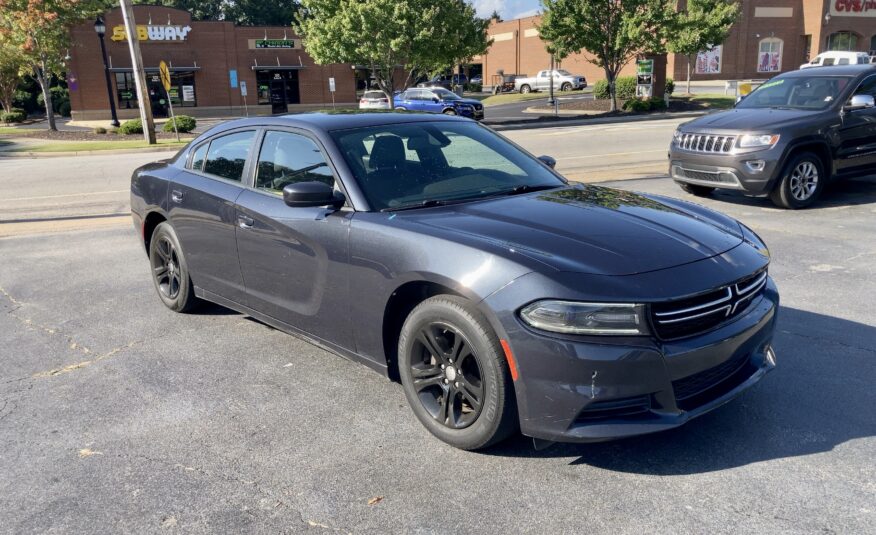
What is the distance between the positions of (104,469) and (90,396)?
1.01 meters

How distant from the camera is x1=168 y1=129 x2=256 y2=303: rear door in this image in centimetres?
487

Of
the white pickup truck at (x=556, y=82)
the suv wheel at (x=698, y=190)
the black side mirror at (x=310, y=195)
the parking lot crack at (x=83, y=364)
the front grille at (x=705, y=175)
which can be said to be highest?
the white pickup truck at (x=556, y=82)

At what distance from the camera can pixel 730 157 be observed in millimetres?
9266

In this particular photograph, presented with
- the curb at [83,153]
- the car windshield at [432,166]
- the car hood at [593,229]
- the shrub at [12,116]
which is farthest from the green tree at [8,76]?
the car hood at [593,229]

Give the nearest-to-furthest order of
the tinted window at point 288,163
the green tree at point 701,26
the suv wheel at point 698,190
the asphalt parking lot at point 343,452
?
1. the asphalt parking lot at point 343,452
2. the tinted window at point 288,163
3. the suv wheel at point 698,190
4. the green tree at point 701,26

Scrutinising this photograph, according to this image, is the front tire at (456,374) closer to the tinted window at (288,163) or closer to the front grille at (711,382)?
the front grille at (711,382)

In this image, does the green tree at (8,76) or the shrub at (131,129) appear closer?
the shrub at (131,129)

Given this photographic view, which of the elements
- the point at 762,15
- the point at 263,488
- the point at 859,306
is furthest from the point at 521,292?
the point at 762,15

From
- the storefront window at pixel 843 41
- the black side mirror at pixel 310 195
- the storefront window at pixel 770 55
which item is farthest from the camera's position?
the storefront window at pixel 843 41

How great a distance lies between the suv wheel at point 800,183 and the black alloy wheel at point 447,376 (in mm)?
7277

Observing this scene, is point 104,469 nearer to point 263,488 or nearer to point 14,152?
point 263,488

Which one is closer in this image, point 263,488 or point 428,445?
point 263,488

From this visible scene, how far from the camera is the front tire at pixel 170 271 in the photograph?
557cm

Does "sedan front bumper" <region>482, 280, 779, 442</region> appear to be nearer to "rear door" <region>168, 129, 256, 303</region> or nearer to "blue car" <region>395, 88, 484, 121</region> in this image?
"rear door" <region>168, 129, 256, 303</region>
